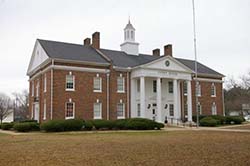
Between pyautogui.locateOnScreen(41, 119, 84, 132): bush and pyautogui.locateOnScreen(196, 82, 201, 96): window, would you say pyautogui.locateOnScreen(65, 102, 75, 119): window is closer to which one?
pyautogui.locateOnScreen(41, 119, 84, 132): bush

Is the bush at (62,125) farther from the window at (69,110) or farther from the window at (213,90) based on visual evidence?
the window at (213,90)

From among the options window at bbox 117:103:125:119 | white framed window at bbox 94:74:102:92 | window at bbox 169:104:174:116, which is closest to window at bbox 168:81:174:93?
window at bbox 169:104:174:116

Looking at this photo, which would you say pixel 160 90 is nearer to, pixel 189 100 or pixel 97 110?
pixel 189 100

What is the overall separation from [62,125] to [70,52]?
11279 millimetres

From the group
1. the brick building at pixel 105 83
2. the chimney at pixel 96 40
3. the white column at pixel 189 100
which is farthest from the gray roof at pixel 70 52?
the white column at pixel 189 100

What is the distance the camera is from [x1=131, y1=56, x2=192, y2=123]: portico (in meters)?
38.1

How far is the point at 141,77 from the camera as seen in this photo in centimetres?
3766

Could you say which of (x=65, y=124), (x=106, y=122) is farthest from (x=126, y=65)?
(x=65, y=124)

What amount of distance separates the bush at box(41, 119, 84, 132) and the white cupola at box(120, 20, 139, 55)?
689 inches

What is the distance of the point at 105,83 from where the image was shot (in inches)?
1473

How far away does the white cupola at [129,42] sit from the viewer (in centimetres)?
4450

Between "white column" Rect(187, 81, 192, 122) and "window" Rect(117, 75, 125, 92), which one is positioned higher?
"window" Rect(117, 75, 125, 92)

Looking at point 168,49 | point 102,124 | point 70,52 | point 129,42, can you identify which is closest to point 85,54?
point 70,52

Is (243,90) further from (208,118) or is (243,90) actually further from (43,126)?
(43,126)
